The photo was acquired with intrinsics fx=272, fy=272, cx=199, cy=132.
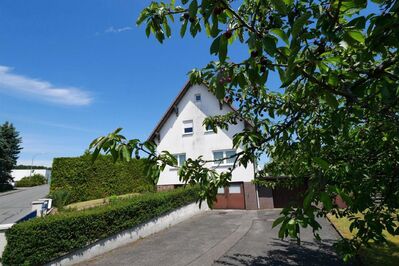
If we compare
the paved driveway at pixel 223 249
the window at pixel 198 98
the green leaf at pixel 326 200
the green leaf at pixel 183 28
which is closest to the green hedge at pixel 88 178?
the window at pixel 198 98

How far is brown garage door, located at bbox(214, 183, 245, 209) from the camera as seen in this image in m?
23.8

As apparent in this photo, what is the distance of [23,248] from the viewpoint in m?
8.60

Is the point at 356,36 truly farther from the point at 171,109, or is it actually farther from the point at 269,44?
the point at 171,109

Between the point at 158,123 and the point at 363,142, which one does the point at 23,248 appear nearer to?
the point at 363,142

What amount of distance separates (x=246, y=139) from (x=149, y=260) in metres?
8.56

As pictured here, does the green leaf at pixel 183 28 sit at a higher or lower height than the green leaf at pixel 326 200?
higher

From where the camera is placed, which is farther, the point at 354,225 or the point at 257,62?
the point at 354,225

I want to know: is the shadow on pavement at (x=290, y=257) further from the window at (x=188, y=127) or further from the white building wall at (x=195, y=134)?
the window at (x=188, y=127)

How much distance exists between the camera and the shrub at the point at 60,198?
731 inches

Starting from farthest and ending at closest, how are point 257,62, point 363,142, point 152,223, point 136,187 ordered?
1. point 136,187
2. point 152,223
3. point 363,142
4. point 257,62

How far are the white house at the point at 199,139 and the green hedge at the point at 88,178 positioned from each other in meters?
3.70

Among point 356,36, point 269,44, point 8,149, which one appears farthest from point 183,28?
point 8,149

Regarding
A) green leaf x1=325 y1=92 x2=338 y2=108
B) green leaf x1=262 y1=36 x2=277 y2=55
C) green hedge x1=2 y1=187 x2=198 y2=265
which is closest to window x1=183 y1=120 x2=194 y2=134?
green hedge x1=2 y1=187 x2=198 y2=265

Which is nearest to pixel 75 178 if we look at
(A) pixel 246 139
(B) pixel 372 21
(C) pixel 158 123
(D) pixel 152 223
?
(C) pixel 158 123
